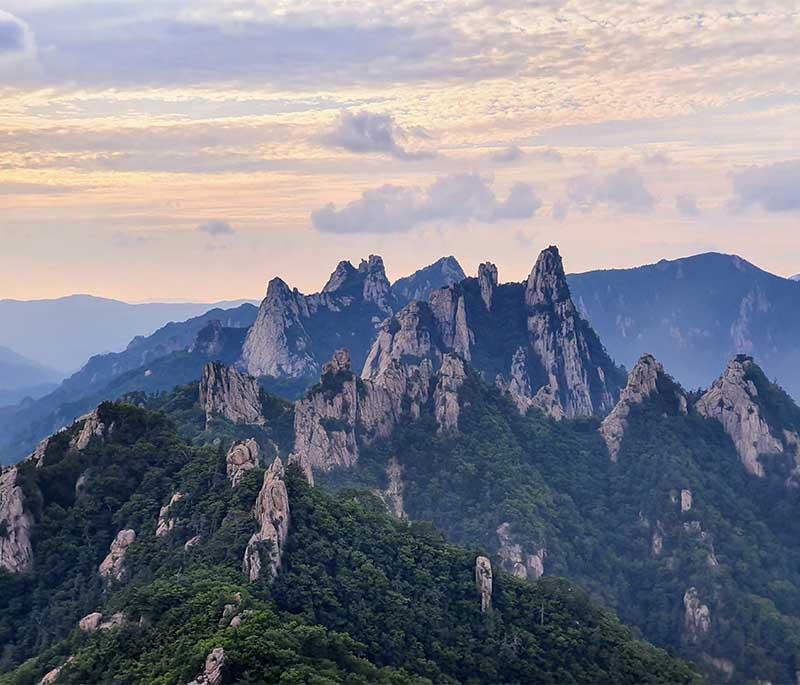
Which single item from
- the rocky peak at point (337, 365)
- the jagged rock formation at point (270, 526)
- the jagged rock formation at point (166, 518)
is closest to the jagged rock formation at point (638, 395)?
the rocky peak at point (337, 365)

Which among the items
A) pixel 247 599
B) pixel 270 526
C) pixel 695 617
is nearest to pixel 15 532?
pixel 270 526

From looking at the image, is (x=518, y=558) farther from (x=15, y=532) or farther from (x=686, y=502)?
(x=15, y=532)

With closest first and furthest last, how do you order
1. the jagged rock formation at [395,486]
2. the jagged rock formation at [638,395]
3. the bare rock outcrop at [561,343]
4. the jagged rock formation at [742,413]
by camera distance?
the jagged rock formation at [395,486] < the jagged rock formation at [742,413] < the jagged rock formation at [638,395] < the bare rock outcrop at [561,343]

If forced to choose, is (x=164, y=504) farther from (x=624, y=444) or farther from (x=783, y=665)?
(x=624, y=444)

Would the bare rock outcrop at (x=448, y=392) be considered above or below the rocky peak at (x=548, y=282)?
below

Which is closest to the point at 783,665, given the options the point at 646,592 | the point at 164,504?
the point at 646,592

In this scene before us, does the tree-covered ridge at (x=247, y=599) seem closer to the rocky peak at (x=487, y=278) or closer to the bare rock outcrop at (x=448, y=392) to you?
the bare rock outcrop at (x=448, y=392)

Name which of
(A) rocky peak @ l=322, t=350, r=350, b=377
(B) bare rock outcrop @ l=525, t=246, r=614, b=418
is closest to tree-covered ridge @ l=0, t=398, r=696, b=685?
(A) rocky peak @ l=322, t=350, r=350, b=377
